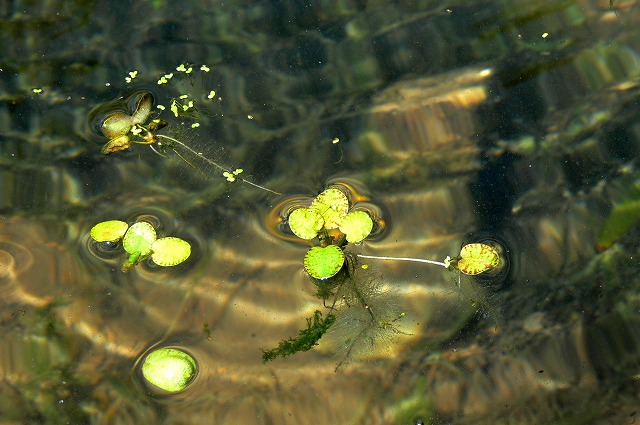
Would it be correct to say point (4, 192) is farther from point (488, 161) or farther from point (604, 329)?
point (604, 329)

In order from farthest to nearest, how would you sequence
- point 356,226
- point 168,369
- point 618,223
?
point 618,223 → point 356,226 → point 168,369

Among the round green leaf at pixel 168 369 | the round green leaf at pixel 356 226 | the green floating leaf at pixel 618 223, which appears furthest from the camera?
the green floating leaf at pixel 618 223

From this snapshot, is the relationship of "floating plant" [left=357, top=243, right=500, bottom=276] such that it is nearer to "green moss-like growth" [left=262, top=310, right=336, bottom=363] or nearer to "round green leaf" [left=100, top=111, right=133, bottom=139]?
"green moss-like growth" [left=262, top=310, right=336, bottom=363]

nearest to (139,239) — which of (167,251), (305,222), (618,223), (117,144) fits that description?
(167,251)

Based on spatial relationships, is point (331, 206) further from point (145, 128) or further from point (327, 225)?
point (145, 128)

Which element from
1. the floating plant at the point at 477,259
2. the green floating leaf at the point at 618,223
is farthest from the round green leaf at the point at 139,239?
the green floating leaf at the point at 618,223

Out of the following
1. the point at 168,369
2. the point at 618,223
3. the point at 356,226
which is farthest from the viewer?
the point at 618,223

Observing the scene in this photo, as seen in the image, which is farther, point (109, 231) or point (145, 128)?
point (145, 128)

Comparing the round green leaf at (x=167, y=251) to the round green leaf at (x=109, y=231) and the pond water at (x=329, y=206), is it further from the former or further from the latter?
the round green leaf at (x=109, y=231)
